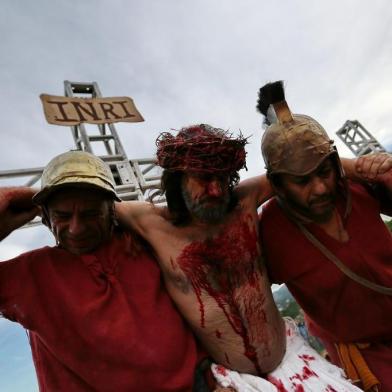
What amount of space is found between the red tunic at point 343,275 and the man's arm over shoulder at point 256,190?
14cm

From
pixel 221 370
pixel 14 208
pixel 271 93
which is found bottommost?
pixel 221 370

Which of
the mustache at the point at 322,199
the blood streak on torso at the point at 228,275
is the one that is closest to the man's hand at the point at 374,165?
the mustache at the point at 322,199

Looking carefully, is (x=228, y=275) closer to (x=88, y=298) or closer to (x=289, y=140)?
(x=88, y=298)

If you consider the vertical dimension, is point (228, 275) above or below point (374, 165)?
below

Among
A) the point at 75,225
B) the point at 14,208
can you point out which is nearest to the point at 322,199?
the point at 75,225

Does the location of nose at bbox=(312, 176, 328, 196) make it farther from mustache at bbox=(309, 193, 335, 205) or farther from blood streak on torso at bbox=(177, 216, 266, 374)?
blood streak on torso at bbox=(177, 216, 266, 374)

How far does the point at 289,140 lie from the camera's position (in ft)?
6.09

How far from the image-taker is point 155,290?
1612mm

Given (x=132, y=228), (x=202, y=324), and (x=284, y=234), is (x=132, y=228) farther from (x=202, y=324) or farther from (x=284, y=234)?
(x=284, y=234)

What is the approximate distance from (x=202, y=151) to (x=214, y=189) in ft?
0.69

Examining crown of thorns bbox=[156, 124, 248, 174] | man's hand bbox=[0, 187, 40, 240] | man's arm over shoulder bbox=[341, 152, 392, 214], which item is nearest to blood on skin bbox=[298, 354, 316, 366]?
man's arm over shoulder bbox=[341, 152, 392, 214]

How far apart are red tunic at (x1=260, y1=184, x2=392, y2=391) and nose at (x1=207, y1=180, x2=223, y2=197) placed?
1.99 ft

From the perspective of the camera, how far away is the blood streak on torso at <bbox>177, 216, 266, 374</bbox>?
159cm

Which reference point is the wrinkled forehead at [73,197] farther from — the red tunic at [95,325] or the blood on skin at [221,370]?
the blood on skin at [221,370]
